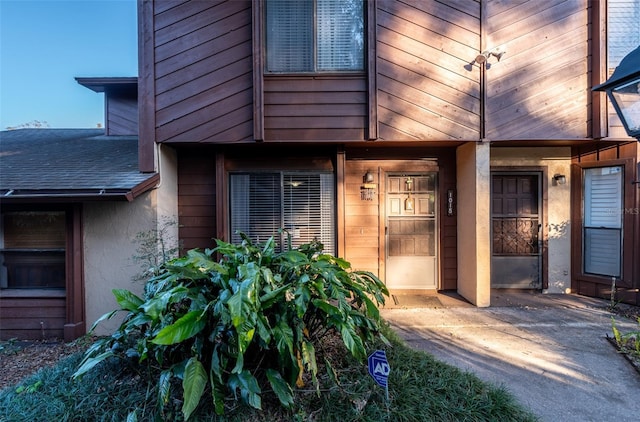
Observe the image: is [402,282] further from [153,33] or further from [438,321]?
[153,33]

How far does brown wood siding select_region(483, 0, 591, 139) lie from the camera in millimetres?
4203

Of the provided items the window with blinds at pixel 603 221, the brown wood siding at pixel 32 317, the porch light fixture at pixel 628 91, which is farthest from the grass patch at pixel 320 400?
the window with blinds at pixel 603 221

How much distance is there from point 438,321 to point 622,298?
295 centimetres

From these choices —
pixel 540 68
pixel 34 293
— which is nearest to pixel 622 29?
pixel 540 68

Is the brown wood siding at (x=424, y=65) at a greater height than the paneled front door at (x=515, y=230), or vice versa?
the brown wood siding at (x=424, y=65)

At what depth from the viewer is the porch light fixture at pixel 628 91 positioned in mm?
2348

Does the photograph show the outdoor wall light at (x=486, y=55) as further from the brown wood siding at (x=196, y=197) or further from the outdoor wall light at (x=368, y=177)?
the brown wood siding at (x=196, y=197)

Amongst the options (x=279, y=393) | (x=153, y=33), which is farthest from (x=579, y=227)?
(x=153, y=33)

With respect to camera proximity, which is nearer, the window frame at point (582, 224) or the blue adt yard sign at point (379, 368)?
the blue adt yard sign at point (379, 368)

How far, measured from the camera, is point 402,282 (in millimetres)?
5066

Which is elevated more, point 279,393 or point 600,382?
point 279,393

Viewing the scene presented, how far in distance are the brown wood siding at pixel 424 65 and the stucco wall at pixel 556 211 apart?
59.6 inches

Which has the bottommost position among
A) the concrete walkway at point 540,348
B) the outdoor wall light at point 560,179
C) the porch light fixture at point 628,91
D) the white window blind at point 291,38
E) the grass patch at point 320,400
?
the concrete walkway at point 540,348

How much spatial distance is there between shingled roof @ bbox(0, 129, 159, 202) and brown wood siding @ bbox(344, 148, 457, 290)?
2901 millimetres
